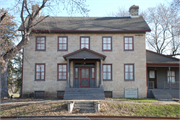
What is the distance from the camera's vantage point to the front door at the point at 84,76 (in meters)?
19.1

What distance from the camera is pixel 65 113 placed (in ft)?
41.2

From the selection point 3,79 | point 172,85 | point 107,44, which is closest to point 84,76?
point 107,44

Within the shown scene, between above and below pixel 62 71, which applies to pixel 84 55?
above

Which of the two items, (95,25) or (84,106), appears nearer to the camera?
(84,106)

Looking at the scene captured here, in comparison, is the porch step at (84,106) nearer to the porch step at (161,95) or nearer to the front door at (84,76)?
the front door at (84,76)

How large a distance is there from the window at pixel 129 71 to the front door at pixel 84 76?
3.82 meters

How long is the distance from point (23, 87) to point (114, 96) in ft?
29.7

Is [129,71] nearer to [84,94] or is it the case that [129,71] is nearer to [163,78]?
[163,78]

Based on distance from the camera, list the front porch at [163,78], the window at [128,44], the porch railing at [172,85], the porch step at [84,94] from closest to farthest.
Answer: the porch step at [84,94]
the window at [128,44]
the front porch at [163,78]
the porch railing at [172,85]

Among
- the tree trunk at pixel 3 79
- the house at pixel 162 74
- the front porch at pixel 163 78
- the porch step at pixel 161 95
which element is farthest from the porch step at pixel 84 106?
the front porch at pixel 163 78

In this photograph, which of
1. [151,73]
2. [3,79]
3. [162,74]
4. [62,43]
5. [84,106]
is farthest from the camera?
[151,73]

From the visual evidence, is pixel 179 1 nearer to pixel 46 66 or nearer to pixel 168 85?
pixel 168 85

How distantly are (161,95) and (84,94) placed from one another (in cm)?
770

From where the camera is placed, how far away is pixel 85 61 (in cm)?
1903
